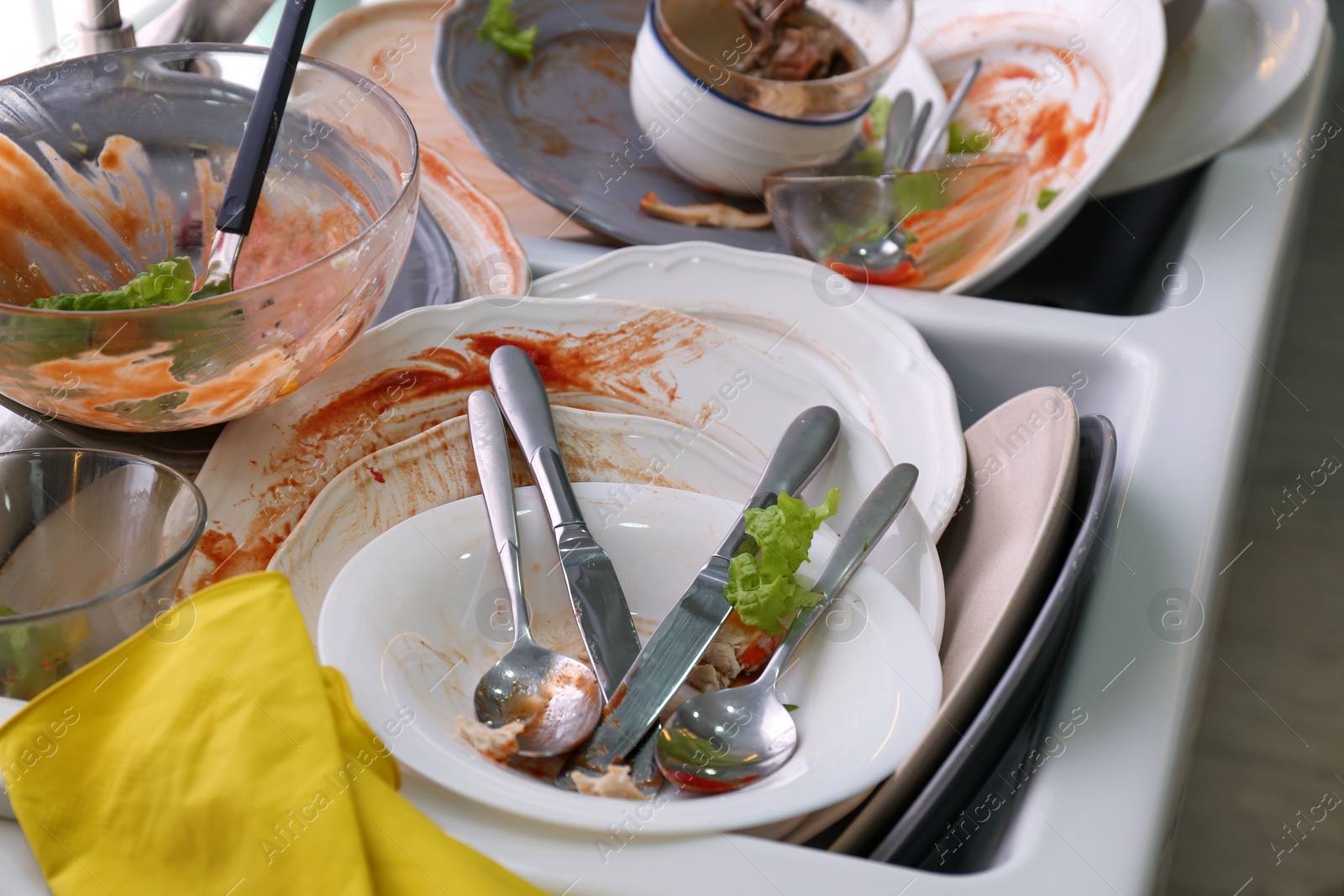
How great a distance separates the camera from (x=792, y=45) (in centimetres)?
100

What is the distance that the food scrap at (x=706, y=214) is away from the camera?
0.93 metres

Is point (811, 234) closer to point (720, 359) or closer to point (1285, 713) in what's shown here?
point (720, 359)

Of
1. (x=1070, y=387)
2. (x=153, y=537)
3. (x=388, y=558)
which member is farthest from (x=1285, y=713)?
(x=153, y=537)

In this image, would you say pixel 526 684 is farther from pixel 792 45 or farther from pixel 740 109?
pixel 792 45

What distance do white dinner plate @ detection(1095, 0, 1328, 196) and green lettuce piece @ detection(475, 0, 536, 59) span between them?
2.06 ft

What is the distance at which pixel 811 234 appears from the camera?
85 centimetres

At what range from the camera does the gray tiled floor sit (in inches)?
45.3

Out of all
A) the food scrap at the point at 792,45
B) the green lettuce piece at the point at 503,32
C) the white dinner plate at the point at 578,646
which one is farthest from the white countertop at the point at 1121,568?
the green lettuce piece at the point at 503,32

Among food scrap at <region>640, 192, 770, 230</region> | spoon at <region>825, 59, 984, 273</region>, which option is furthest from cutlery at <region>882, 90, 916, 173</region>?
food scrap at <region>640, 192, 770, 230</region>

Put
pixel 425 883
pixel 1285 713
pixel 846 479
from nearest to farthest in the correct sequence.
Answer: pixel 425 883, pixel 846 479, pixel 1285 713

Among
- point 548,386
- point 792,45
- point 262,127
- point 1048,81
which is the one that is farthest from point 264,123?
point 1048,81

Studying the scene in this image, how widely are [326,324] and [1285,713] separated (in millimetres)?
1359

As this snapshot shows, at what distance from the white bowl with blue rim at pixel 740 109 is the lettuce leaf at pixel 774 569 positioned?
1.65ft

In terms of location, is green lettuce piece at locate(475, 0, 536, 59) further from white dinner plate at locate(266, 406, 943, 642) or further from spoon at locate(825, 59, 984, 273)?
white dinner plate at locate(266, 406, 943, 642)
